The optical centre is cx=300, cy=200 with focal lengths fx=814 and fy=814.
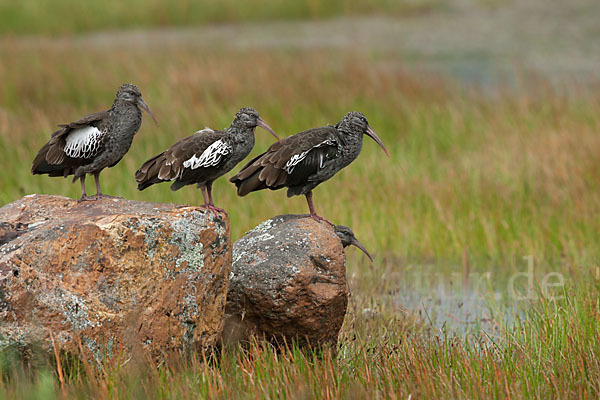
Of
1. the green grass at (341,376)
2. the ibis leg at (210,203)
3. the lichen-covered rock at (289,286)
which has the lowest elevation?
the green grass at (341,376)

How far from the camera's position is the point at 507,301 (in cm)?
850

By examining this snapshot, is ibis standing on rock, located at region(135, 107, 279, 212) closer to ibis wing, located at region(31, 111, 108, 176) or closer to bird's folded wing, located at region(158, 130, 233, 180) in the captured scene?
bird's folded wing, located at region(158, 130, 233, 180)

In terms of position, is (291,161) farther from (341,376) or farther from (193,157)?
(341,376)

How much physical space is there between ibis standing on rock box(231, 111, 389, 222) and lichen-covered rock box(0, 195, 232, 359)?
502 mm

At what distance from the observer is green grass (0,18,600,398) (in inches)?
201

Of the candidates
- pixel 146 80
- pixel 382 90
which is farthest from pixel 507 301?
pixel 146 80

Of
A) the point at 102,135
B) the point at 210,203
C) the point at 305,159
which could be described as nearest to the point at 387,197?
the point at 305,159

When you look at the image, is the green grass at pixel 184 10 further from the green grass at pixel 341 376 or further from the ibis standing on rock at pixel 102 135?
the green grass at pixel 341 376

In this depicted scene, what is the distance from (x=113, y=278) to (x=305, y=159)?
1593mm

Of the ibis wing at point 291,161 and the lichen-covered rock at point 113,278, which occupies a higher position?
the ibis wing at point 291,161

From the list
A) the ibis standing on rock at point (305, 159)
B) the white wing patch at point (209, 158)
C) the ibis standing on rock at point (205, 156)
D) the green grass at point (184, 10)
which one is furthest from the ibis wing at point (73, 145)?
the green grass at point (184, 10)

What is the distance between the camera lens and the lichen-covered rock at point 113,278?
494 cm

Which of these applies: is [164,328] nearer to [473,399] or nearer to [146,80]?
[473,399]

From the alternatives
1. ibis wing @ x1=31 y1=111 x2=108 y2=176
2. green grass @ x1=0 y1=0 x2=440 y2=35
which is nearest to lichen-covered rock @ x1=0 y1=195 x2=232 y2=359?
ibis wing @ x1=31 y1=111 x2=108 y2=176
